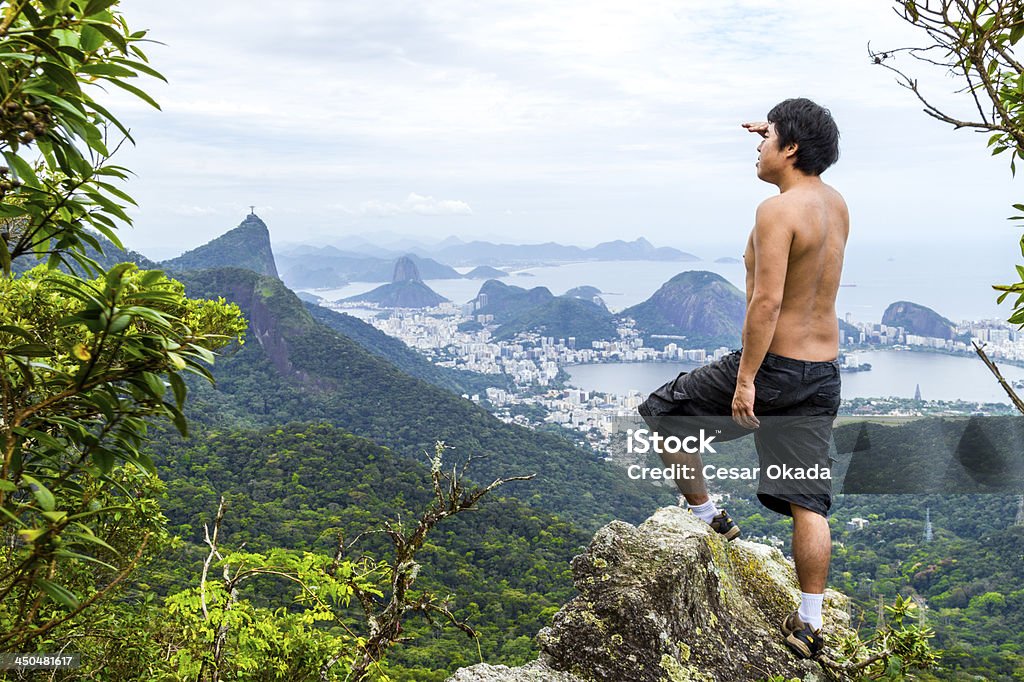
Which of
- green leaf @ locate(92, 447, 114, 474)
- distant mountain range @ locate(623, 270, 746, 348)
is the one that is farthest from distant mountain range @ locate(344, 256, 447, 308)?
green leaf @ locate(92, 447, 114, 474)

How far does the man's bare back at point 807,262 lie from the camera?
2277mm

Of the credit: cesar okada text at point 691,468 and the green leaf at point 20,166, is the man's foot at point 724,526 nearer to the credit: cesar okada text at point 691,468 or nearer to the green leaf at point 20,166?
the credit: cesar okada text at point 691,468

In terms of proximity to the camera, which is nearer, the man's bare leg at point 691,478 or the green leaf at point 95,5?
the green leaf at point 95,5

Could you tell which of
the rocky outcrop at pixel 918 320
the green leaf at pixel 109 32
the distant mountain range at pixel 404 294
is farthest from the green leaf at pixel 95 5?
the distant mountain range at pixel 404 294

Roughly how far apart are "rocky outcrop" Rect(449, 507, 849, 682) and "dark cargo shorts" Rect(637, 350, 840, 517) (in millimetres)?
509

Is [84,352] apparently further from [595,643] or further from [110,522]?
[110,522]

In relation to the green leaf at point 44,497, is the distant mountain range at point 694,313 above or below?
above

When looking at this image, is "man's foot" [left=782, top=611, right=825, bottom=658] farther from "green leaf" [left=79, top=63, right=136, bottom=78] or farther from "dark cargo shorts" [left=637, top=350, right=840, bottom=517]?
"green leaf" [left=79, top=63, right=136, bottom=78]

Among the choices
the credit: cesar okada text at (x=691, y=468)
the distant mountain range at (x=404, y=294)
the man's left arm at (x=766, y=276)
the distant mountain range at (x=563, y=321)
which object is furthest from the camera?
the distant mountain range at (x=404, y=294)

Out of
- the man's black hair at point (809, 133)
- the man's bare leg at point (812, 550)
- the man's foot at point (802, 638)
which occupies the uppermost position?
the man's black hair at point (809, 133)

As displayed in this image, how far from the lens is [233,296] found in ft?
184

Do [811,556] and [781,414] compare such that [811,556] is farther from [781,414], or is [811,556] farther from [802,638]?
[781,414]

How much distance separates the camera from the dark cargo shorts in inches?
94.6

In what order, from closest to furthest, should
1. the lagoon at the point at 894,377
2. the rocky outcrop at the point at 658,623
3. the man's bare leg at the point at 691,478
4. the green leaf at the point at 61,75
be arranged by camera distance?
the green leaf at the point at 61,75 → the rocky outcrop at the point at 658,623 → the man's bare leg at the point at 691,478 → the lagoon at the point at 894,377
